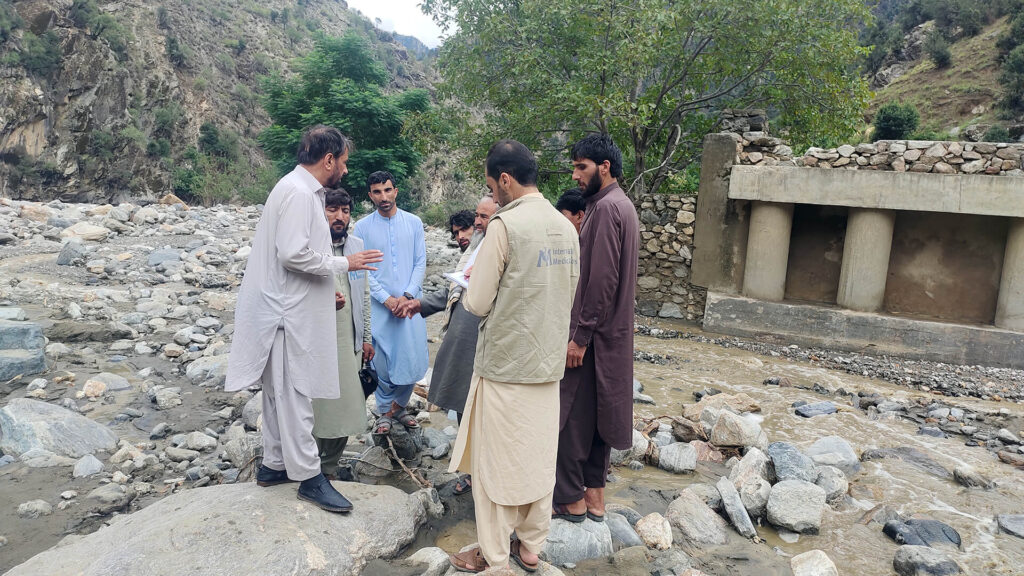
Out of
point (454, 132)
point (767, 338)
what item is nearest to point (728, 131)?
point (767, 338)

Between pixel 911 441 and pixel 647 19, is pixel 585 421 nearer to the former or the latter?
pixel 911 441

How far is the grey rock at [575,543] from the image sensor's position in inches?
116

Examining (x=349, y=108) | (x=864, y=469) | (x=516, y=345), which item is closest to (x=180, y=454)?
(x=516, y=345)

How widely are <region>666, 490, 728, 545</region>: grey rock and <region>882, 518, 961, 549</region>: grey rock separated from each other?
91 cm

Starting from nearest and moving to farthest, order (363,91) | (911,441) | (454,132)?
(911,441), (454,132), (363,91)

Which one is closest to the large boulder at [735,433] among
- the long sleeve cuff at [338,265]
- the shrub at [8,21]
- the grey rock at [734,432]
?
the grey rock at [734,432]

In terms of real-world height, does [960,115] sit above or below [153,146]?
above

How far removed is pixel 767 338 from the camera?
28.3 ft

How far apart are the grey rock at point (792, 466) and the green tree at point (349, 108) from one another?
15490 millimetres

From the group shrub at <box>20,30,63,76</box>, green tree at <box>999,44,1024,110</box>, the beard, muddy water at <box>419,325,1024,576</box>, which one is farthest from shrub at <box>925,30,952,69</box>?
shrub at <box>20,30,63,76</box>

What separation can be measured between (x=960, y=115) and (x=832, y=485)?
26838 mm

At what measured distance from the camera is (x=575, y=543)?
9.75ft

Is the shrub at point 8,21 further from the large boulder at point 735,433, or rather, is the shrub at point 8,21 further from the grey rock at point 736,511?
the grey rock at point 736,511

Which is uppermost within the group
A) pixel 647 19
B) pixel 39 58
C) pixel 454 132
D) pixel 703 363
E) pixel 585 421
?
pixel 39 58
